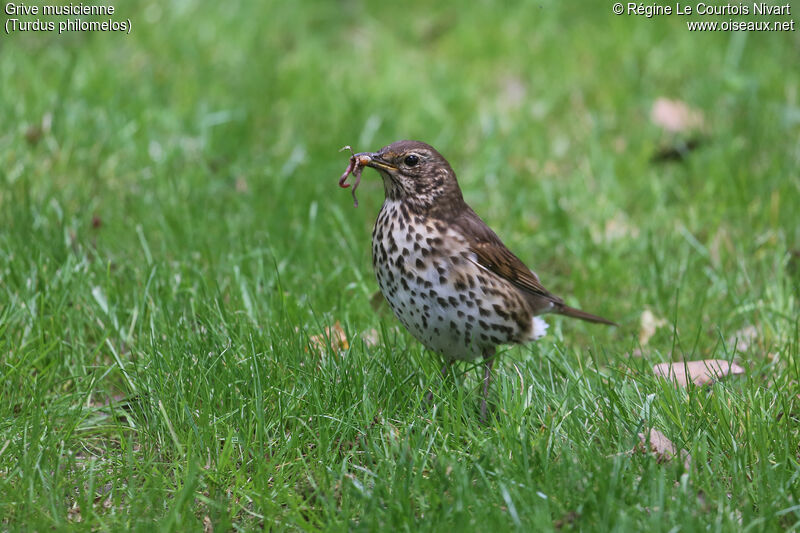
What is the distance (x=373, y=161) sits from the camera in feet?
12.9

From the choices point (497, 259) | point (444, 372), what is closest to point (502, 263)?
point (497, 259)

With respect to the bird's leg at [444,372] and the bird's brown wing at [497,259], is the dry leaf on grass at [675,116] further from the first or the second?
the bird's leg at [444,372]

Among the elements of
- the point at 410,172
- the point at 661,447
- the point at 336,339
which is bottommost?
the point at 661,447

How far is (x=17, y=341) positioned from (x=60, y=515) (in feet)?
4.00

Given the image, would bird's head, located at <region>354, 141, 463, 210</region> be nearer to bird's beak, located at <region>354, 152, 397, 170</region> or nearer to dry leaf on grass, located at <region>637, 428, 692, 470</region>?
bird's beak, located at <region>354, 152, 397, 170</region>

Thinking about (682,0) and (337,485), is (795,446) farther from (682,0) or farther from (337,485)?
(682,0)

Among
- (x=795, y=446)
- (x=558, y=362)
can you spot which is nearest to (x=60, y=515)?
(x=558, y=362)

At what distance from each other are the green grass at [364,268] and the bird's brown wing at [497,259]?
26 centimetres

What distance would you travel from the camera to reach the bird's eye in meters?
3.94

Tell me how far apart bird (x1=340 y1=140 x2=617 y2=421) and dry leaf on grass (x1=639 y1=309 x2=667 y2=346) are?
870 millimetres

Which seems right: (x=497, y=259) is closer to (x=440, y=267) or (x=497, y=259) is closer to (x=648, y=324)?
(x=440, y=267)

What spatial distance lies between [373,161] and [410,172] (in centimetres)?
16

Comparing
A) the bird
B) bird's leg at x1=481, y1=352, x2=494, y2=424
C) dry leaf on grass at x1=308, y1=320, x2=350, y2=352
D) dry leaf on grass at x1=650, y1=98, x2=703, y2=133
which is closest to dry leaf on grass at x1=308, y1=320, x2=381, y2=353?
dry leaf on grass at x1=308, y1=320, x2=350, y2=352

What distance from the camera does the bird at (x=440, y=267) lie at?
3.77 metres
